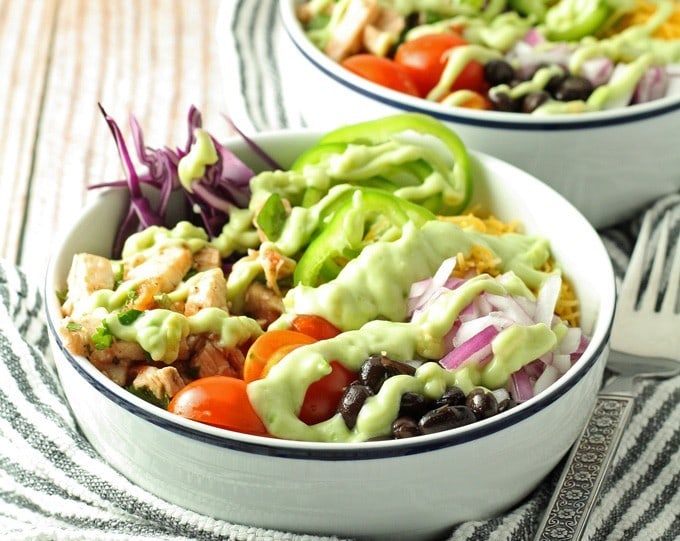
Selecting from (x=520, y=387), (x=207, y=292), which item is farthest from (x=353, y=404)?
(x=207, y=292)

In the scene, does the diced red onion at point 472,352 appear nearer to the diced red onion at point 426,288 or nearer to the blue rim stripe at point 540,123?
the diced red onion at point 426,288

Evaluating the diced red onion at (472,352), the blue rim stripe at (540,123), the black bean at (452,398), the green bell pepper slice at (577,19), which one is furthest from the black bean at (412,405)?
the green bell pepper slice at (577,19)

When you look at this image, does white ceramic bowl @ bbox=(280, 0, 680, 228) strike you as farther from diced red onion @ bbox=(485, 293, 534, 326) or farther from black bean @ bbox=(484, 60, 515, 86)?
diced red onion @ bbox=(485, 293, 534, 326)

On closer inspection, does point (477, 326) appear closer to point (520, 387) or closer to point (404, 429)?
point (520, 387)

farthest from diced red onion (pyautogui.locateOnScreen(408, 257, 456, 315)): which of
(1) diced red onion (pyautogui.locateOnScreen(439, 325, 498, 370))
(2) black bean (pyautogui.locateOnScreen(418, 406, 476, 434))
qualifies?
(2) black bean (pyautogui.locateOnScreen(418, 406, 476, 434))

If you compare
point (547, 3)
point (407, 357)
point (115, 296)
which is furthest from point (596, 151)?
point (115, 296)
